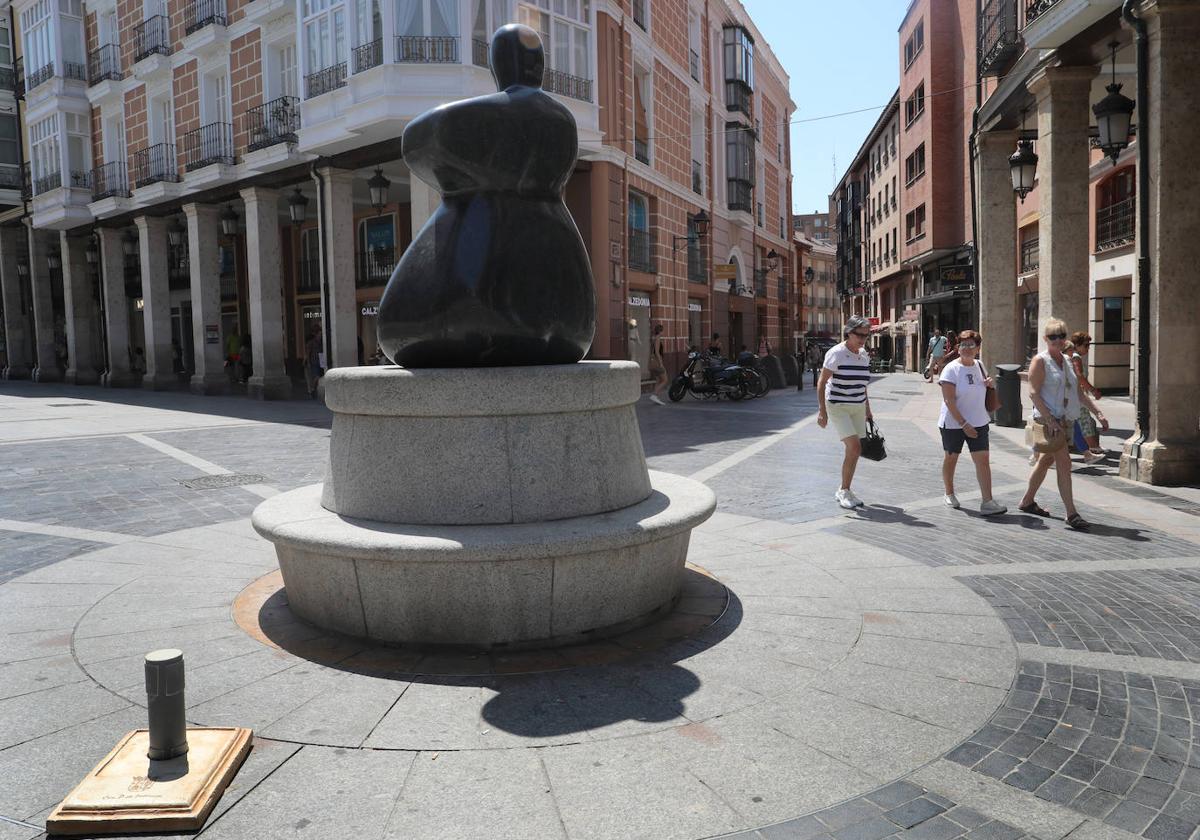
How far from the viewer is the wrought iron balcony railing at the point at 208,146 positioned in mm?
21953

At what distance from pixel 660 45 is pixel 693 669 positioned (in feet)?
76.4

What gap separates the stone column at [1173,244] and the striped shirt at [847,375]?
3.37 meters

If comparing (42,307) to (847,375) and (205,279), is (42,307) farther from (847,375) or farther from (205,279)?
(847,375)

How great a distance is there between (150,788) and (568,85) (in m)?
17.2

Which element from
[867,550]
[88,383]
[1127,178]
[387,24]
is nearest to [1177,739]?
[867,550]

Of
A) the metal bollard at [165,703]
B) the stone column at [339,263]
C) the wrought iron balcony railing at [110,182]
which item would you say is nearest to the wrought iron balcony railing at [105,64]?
the wrought iron balcony railing at [110,182]

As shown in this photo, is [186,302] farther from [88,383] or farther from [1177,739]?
[1177,739]

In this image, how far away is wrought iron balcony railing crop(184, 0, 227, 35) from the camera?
845 inches

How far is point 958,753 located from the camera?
289 cm

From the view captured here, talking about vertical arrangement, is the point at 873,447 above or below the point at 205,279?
below

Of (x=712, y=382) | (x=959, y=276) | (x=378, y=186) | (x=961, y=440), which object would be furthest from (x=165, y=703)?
(x=959, y=276)

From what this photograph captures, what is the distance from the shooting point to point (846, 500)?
7383 mm

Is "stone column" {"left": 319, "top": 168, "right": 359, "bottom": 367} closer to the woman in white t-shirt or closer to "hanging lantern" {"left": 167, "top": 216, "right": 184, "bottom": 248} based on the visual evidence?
"hanging lantern" {"left": 167, "top": 216, "right": 184, "bottom": 248}

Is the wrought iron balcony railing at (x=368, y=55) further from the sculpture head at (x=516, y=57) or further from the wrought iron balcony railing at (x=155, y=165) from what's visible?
the sculpture head at (x=516, y=57)
